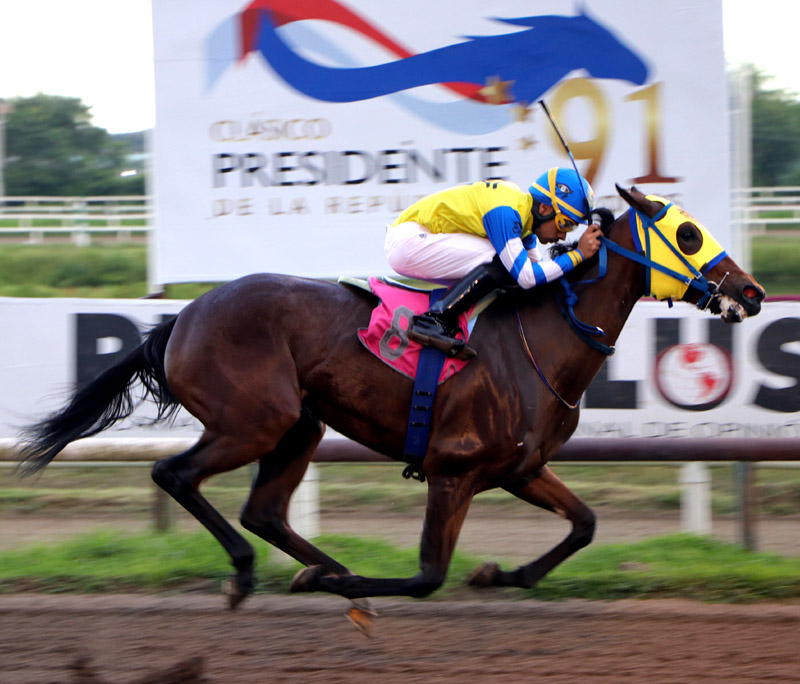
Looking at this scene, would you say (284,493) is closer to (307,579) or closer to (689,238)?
(307,579)

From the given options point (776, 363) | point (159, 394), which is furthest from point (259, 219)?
point (776, 363)

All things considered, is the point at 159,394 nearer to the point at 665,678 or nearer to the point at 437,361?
the point at 437,361

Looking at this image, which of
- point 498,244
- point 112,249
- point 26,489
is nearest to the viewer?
point 498,244

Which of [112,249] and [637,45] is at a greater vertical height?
[637,45]

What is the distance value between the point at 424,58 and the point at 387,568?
11.5 ft

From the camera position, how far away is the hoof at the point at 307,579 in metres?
4.55

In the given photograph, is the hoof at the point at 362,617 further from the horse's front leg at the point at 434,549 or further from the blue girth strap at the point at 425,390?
the blue girth strap at the point at 425,390

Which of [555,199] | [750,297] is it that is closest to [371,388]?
[555,199]

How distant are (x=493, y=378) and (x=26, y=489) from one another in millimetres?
4385

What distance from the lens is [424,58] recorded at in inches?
269

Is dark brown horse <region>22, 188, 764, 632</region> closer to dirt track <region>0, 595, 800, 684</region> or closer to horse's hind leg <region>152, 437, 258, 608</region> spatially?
horse's hind leg <region>152, 437, 258, 608</region>

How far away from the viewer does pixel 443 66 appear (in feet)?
22.4

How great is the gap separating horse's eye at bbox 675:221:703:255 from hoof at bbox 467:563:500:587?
69.0 inches

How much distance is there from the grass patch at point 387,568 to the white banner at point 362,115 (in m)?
2.00
